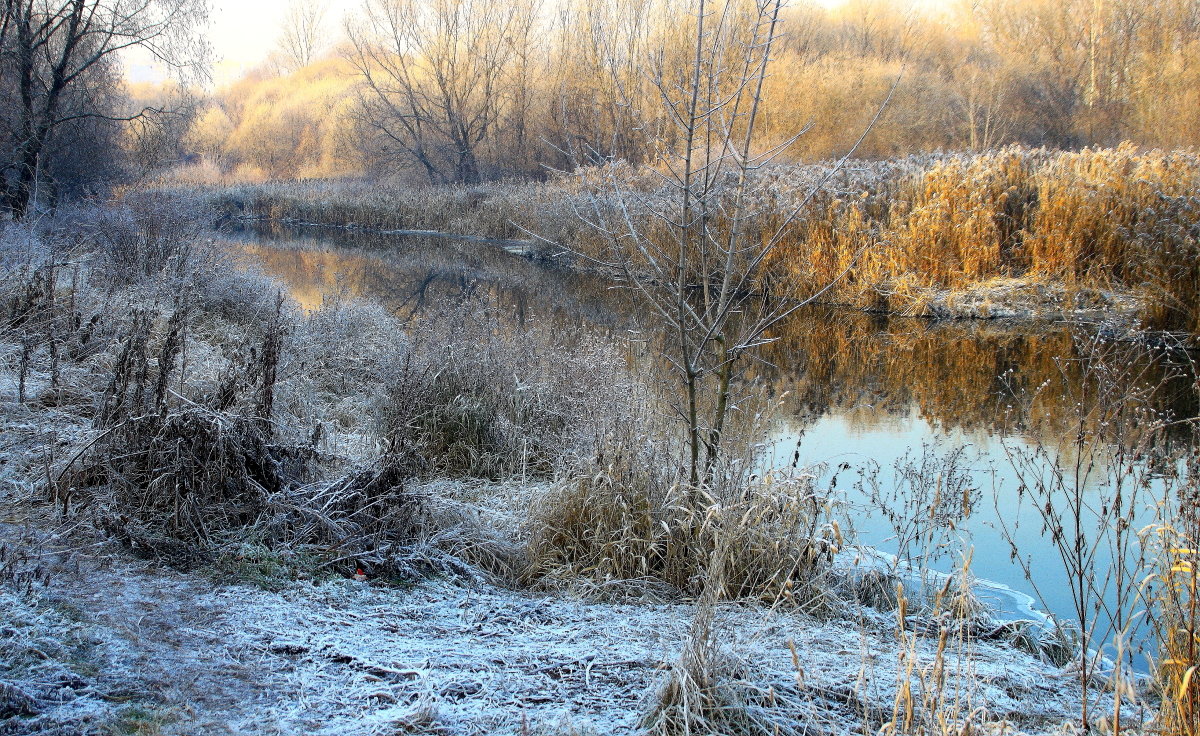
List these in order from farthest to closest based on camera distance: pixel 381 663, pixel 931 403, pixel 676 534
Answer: pixel 931 403 < pixel 676 534 < pixel 381 663

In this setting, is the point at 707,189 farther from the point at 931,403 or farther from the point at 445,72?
the point at 445,72

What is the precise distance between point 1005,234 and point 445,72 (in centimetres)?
2518

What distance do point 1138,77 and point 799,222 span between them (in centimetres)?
1878

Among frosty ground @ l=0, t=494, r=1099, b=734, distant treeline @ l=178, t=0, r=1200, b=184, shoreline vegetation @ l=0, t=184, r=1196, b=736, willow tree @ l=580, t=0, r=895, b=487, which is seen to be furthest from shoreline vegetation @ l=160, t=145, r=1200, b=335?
distant treeline @ l=178, t=0, r=1200, b=184

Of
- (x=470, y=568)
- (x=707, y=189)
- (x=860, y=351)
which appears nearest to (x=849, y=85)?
(x=860, y=351)

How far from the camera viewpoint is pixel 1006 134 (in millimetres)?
28594

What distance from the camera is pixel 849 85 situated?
92.6 ft

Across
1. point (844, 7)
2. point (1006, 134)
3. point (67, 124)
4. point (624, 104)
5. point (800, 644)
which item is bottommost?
point (800, 644)

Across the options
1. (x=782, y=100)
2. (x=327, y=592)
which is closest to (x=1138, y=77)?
(x=782, y=100)

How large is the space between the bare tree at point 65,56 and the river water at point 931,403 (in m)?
4.22

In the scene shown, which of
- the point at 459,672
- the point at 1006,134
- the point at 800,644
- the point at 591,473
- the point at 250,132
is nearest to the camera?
the point at 459,672

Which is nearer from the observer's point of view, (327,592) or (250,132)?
(327,592)

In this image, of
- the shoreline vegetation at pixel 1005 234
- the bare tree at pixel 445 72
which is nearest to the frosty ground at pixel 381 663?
the shoreline vegetation at pixel 1005 234

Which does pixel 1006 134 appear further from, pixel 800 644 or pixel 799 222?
pixel 800 644
